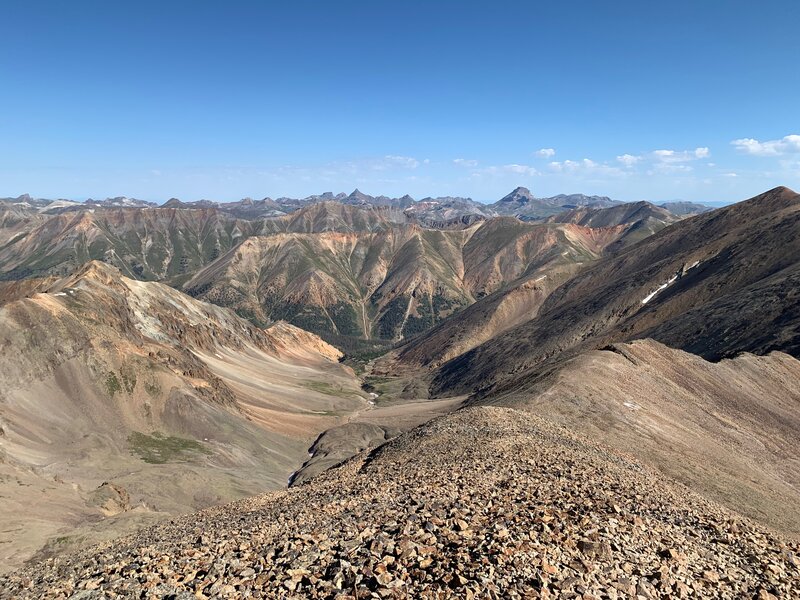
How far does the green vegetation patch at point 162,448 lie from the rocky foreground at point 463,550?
196ft

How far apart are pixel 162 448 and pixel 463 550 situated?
3486 inches

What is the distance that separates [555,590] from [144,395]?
105 metres

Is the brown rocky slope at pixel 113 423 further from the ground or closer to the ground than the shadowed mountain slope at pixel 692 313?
closer to the ground

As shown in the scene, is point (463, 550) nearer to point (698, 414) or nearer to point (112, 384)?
point (698, 414)

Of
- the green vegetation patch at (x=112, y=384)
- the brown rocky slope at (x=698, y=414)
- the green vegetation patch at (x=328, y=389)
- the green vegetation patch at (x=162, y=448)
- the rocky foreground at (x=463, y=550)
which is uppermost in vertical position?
the rocky foreground at (x=463, y=550)

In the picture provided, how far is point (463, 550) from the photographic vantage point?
19.6 metres

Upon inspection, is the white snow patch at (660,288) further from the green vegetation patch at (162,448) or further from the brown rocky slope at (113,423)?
the green vegetation patch at (162,448)

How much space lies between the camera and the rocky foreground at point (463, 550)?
17.9 m

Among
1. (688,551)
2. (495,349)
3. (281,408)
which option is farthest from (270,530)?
(495,349)

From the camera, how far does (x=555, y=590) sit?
17.0 metres

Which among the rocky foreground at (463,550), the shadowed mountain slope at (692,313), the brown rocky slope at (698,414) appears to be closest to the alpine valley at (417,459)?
the rocky foreground at (463,550)

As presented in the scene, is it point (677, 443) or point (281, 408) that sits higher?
point (677, 443)

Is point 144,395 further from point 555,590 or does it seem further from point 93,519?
point 555,590

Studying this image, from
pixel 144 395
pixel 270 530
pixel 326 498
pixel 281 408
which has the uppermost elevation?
pixel 270 530
